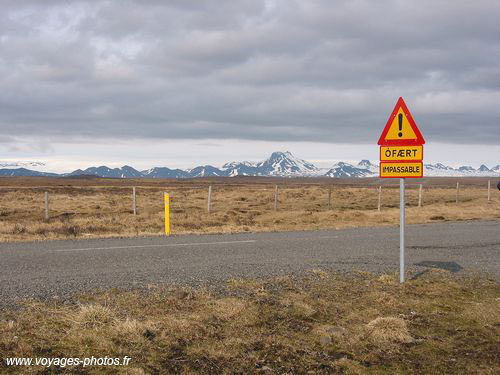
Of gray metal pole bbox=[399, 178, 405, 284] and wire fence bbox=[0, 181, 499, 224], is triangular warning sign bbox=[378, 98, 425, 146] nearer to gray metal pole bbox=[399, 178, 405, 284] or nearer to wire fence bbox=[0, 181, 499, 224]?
gray metal pole bbox=[399, 178, 405, 284]

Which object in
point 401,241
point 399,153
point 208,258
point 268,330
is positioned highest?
point 399,153

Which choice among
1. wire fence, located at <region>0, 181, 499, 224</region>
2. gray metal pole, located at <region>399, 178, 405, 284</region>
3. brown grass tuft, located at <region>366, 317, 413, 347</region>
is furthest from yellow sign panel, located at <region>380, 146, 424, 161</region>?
wire fence, located at <region>0, 181, 499, 224</region>

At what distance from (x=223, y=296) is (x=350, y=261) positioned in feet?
13.5

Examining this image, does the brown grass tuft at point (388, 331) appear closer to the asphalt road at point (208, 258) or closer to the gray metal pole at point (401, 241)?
the gray metal pole at point (401, 241)

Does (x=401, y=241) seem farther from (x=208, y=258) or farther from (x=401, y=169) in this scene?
(x=208, y=258)

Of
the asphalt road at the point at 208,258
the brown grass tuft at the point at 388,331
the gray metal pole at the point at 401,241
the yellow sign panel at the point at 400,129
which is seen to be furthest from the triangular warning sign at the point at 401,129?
the brown grass tuft at the point at 388,331

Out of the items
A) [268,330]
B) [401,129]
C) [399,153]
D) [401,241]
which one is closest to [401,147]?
[399,153]

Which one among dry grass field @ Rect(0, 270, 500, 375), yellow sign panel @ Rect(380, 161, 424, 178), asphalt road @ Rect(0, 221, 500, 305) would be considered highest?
yellow sign panel @ Rect(380, 161, 424, 178)

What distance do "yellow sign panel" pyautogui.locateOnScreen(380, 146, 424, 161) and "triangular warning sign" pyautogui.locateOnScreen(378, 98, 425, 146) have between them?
2.6 inches

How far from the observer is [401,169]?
25.2 ft

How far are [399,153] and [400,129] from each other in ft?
1.28

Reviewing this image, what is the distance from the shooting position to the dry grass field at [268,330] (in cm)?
438

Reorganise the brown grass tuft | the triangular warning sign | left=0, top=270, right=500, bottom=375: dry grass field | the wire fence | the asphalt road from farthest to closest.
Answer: the wire fence, the asphalt road, the triangular warning sign, the brown grass tuft, left=0, top=270, right=500, bottom=375: dry grass field

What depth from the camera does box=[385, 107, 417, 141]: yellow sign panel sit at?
7.58 m
